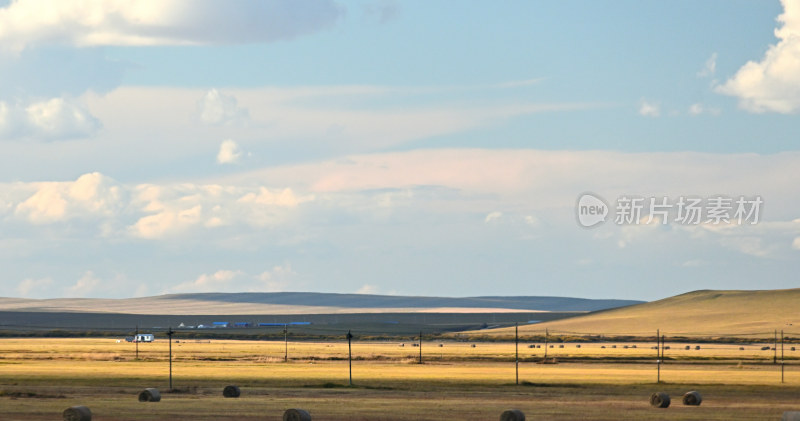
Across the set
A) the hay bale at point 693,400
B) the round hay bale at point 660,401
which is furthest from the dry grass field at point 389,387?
the hay bale at point 693,400

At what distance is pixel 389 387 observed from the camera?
257 feet

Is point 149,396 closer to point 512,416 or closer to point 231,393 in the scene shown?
point 231,393

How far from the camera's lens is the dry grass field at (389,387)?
54.2m

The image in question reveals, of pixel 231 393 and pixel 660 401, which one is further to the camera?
pixel 231 393

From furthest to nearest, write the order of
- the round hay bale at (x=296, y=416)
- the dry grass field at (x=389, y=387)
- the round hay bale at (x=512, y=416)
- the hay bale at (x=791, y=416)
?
1. the dry grass field at (x=389, y=387)
2. the round hay bale at (x=512, y=416)
3. the round hay bale at (x=296, y=416)
4. the hay bale at (x=791, y=416)

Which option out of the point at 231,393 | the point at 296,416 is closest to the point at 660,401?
the point at 296,416

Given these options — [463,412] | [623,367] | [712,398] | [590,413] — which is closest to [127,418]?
[463,412]

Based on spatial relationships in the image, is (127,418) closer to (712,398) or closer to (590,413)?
(590,413)

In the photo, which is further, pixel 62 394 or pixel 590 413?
pixel 62 394

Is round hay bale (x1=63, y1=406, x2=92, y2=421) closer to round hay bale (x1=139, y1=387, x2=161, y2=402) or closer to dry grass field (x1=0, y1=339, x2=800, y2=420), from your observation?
dry grass field (x1=0, y1=339, x2=800, y2=420)

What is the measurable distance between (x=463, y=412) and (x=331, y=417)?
6.89 meters

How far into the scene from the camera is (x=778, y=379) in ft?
297

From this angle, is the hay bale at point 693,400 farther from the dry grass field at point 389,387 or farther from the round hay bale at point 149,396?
the round hay bale at point 149,396

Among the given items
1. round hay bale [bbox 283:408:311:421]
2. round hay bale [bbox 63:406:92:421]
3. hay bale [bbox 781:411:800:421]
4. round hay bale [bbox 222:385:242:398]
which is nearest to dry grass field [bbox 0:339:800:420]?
round hay bale [bbox 222:385:242:398]
